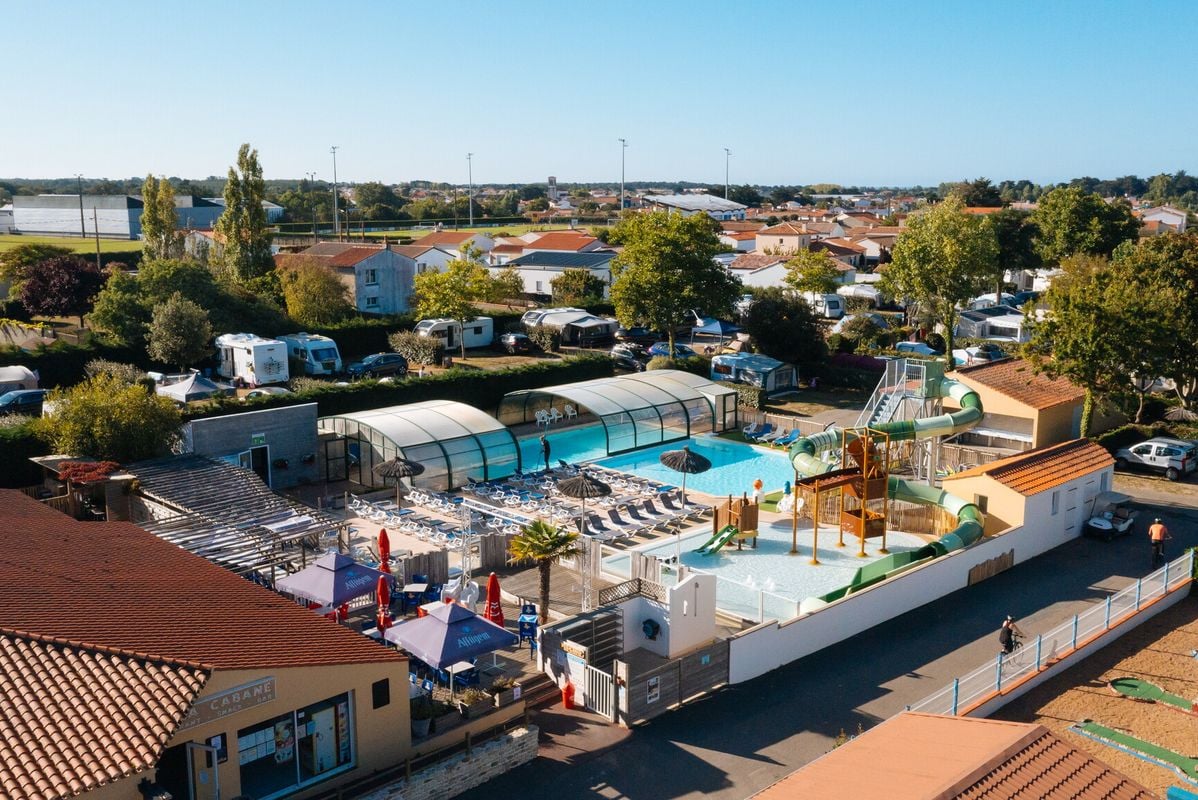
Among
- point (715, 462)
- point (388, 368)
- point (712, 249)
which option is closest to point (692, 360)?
point (712, 249)

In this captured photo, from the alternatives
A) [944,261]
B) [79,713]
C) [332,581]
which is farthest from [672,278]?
[79,713]

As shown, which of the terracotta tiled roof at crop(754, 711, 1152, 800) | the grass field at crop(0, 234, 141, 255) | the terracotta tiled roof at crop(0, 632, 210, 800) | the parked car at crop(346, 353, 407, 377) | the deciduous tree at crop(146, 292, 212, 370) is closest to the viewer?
the terracotta tiled roof at crop(754, 711, 1152, 800)

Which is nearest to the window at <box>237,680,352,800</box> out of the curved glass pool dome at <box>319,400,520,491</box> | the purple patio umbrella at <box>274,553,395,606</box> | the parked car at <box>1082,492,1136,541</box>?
the purple patio umbrella at <box>274,553,395,606</box>

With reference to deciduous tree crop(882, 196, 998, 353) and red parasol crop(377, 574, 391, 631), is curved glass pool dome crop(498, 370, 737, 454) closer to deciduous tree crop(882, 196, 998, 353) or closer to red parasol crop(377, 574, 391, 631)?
deciduous tree crop(882, 196, 998, 353)

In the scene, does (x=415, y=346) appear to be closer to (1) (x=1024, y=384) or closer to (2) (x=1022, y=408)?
(1) (x=1024, y=384)

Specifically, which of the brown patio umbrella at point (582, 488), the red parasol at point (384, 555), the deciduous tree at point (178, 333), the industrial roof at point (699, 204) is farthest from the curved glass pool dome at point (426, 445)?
the industrial roof at point (699, 204)

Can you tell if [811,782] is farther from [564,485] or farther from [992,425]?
[992,425]
